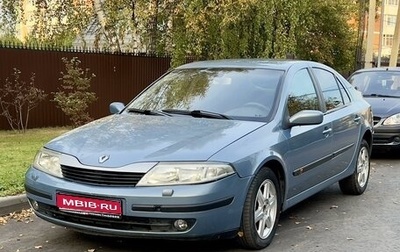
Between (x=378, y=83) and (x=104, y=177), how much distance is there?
26.4 feet

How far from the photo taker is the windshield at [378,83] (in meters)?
10.4

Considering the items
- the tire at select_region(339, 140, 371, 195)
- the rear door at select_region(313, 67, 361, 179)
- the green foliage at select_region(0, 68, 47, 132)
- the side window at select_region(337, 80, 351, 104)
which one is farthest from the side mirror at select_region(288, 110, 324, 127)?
the green foliage at select_region(0, 68, 47, 132)

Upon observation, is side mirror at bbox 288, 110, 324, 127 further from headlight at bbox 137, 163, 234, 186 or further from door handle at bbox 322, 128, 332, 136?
headlight at bbox 137, 163, 234, 186

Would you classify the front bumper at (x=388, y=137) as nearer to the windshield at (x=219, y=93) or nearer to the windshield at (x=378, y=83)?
the windshield at (x=378, y=83)

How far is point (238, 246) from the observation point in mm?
4512

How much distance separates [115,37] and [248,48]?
13.2ft

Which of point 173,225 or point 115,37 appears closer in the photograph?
point 173,225

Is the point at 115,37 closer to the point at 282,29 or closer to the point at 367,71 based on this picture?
the point at 282,29

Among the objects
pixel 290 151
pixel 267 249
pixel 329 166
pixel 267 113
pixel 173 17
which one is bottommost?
pixel 267 249

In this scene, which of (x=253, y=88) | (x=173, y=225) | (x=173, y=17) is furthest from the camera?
Result: (x=173, y=17)

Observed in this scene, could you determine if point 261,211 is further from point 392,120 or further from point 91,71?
point 91,71

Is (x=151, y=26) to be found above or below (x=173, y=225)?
above

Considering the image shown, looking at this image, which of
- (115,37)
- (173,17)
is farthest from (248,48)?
(115,37)

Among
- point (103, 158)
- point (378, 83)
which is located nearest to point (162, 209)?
point (103, 158)
